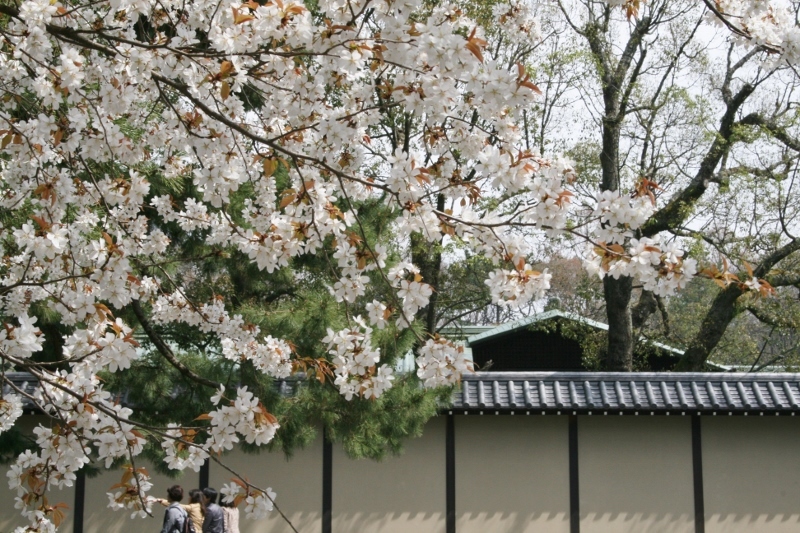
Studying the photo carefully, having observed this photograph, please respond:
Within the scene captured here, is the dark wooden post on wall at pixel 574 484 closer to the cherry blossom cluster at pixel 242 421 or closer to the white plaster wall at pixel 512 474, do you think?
the white plaster wall at pixel 512 474

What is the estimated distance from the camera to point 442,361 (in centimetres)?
319

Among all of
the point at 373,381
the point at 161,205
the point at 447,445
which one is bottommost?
the point at 447,445

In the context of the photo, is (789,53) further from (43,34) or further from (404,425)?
(404,425)

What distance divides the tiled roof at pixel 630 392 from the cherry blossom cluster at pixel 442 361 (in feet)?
19.5

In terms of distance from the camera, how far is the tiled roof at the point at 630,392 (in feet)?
30.1

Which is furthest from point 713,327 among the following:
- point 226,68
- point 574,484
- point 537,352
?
point 226,68

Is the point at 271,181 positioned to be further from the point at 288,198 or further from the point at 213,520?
the point at 213,520

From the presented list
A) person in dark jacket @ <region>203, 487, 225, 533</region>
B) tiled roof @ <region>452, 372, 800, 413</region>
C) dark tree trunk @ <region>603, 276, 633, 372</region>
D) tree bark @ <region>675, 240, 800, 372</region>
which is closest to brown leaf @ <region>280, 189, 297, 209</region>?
person in dark jacket @ <region>203, 487, 225, 533</region>

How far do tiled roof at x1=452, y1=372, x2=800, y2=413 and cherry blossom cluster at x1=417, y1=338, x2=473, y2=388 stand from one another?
5.95 metres

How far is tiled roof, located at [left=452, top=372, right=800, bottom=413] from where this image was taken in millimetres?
9172

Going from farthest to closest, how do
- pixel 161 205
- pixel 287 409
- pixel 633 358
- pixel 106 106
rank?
pixel 633 358
pixel 287 409
pixel 161 205
pixel 106 106

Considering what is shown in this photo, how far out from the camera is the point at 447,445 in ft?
31.5

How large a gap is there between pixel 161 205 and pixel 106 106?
4.37ft

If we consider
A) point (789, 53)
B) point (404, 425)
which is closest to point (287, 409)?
point (404, 425)
